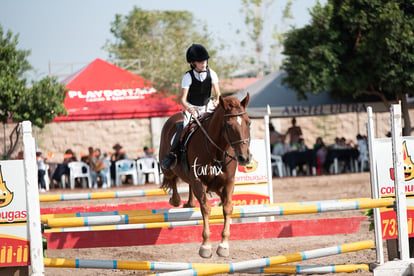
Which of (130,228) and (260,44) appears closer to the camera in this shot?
(130,228)

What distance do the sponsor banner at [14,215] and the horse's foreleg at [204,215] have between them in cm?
172

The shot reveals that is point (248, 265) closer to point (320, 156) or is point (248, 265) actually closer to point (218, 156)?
point (218, 156)

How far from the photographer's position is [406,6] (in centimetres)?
2389

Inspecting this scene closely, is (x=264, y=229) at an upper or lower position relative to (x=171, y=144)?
lower

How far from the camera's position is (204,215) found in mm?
6754

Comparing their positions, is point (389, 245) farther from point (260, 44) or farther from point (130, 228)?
point (260, 44)

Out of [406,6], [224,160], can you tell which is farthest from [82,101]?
[224,160]

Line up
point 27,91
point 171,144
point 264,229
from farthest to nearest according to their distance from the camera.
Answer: point 27,91 → point 264,229 → point 171,144

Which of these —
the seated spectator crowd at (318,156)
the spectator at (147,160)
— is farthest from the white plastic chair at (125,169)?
the seated spectator crowd at (318,156)

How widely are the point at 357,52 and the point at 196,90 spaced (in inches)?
688

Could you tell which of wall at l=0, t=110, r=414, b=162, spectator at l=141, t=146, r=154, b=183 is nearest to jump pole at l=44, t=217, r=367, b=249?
spectator at l=141, t=146, r=154, b=183

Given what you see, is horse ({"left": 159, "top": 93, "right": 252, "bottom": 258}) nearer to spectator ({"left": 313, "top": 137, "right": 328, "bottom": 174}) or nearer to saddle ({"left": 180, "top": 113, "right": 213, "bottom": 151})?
saddle ({"left": 180, "top": 113, "right": 213, "bottom": 151})

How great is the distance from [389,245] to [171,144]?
113 inches

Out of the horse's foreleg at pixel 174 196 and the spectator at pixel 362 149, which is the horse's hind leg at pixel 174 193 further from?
the spectator at pixel 362 149
